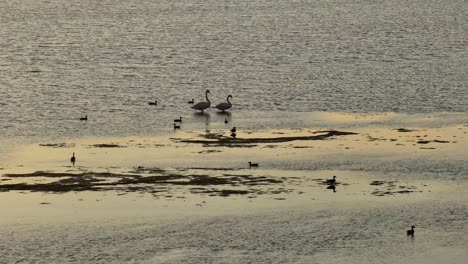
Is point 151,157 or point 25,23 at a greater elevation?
point 25,23

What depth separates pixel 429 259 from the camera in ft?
112

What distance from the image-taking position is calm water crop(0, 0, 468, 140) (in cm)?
5684

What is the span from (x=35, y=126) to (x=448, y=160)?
16.5 metres

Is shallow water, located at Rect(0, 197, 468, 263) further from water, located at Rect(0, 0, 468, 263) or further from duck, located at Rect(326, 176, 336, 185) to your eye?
duck, located at Rect(326, 176, 336, 185)

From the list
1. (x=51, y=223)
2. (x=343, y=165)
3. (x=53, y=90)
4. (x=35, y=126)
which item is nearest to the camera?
(x=51, y=223)

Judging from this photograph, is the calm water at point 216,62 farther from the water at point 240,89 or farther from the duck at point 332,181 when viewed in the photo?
the duck at point 332,181

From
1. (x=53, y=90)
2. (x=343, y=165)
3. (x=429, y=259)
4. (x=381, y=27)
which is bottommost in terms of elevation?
(x=429, y=259)

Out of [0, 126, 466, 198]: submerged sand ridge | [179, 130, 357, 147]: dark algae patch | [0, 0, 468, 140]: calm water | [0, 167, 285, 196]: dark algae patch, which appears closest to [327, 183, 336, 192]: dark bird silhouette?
[0, 126, 466, 198]: submerged sand ridge

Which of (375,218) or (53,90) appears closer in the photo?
(375,218)

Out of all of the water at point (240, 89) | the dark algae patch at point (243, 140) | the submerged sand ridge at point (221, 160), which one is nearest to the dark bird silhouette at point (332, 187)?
the submerged sand ridge at point (221, 160)

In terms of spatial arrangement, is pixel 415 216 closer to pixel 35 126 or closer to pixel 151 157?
pixel 151 157

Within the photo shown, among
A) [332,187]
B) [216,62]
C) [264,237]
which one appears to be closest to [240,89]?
[216,62]

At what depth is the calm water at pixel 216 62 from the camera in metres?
56.8

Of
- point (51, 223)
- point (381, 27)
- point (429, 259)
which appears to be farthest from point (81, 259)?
point (381, 27)
